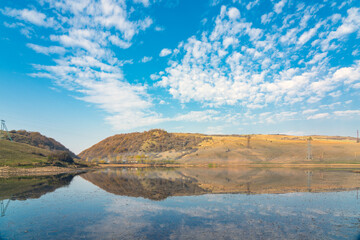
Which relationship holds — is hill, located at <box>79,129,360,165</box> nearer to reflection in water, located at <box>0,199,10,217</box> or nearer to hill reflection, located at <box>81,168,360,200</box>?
hill reflection, located at <box>81,168,360,200</box>

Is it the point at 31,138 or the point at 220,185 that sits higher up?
the point at 31,138

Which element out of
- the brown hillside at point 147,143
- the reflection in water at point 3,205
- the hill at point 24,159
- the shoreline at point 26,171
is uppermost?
the brown hillside at point 147,143

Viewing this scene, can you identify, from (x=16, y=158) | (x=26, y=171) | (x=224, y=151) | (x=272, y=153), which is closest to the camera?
(x=26, y=171)

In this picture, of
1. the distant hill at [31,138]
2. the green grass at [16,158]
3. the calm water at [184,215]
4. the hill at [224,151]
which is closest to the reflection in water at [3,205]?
the calm water at [184,215]

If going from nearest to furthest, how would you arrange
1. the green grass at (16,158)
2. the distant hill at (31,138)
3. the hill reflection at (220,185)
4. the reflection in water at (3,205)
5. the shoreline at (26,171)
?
the reflection in water at (3,205), the hill reflection at (220,185), the shoreline at (26,171), the green grass at (16,158), the distant hill at (31,138)

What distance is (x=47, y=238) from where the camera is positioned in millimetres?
14992

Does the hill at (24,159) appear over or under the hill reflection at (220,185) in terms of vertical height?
over

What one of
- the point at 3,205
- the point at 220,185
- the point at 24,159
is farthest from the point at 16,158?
the point at 220,185

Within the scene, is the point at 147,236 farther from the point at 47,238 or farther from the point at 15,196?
the point at 15,196

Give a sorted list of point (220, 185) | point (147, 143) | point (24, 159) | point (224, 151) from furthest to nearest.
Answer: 1. point (147, 143)
2. point (224, 151)
3. point (24, 159)
4. point (220, 185)

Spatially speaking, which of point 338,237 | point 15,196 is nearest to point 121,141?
point 15,196

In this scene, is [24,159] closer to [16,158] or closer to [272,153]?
[16,158]

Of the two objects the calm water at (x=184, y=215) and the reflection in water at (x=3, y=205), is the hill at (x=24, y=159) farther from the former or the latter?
the reflection in water at (x=3, y=205)

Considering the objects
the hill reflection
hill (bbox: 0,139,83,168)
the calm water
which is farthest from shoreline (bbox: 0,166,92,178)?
the calm water
